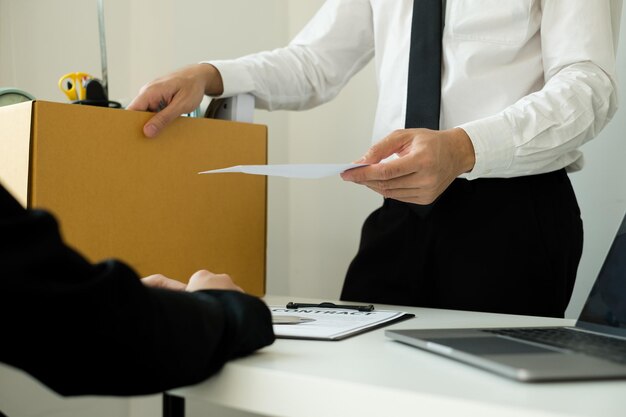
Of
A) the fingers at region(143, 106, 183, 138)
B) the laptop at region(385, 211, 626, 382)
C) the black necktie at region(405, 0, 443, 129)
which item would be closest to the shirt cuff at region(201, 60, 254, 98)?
the fingers at region(143, 106, 183, 138)

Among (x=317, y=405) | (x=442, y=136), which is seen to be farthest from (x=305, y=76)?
(x=317, y=405)

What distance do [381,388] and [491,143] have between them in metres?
0.56

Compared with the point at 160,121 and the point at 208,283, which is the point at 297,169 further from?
the point at 160,121

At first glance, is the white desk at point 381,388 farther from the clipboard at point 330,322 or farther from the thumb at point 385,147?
the thumb at point 385,147

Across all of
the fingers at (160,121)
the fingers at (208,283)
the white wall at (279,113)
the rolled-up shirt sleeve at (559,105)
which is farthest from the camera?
the white wall at (279,113)

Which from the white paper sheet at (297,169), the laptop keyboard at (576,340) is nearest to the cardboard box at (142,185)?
the white paper sheet at (297,169)

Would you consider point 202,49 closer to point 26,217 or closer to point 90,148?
point 90,148

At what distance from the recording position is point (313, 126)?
7.12 ft

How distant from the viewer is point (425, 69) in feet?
4.08

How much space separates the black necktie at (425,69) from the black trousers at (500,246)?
0.21 feet

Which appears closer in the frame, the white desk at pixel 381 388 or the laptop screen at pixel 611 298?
the white desk at pixel 381 388

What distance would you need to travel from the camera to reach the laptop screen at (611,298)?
76 cm

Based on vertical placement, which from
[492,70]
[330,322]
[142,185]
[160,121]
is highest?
[492,70]

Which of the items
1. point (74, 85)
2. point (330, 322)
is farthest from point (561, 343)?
point (74, 85)
